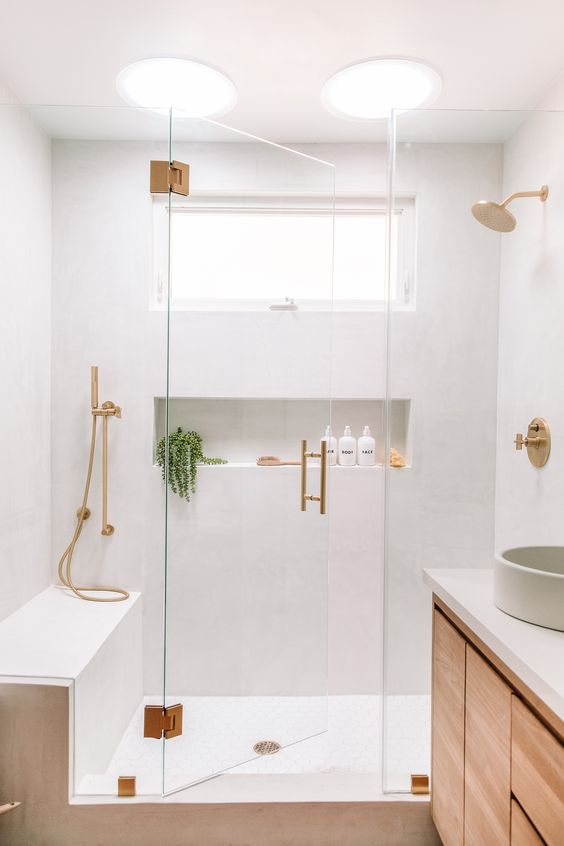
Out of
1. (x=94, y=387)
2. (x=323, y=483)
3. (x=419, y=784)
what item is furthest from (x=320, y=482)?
(x=419, y=784)

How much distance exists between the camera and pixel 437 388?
1.83 m

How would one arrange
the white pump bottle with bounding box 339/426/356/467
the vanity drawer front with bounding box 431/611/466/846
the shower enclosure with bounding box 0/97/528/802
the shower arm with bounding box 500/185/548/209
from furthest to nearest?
the white pump bottle with bounding box 339/426/356/467, the shower enclosure with bounding box 0/97/528/802, the shower arm with bounding box 500/185/548/209, the vanity drawer front with bounding box 431/611/466/846

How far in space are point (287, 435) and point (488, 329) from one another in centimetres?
81

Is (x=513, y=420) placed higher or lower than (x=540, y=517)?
higher

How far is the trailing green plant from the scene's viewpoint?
81.5 inches

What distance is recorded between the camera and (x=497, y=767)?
50.0 inches

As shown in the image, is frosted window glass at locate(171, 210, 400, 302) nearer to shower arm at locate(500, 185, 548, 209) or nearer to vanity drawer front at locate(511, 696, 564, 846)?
shower arm at locate(500, 185, 548, 209)

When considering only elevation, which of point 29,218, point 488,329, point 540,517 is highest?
point 29,218

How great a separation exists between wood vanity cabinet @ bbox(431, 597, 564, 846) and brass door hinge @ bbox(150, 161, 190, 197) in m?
1.57

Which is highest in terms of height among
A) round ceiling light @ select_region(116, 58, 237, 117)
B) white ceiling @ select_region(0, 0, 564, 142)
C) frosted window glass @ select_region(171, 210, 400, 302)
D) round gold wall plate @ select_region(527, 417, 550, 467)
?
white ceiling @ select_region(0, 0, 564, 142)

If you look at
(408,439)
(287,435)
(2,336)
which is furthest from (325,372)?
(2,336)

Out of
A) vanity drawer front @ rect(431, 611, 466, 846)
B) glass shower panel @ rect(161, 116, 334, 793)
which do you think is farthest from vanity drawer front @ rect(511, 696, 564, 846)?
glass shower panel @ rect(161, 116, 334, 793)

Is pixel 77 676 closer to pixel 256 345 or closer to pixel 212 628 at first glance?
pixel 212 628

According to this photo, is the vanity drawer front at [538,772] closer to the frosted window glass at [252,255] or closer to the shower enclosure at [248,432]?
the shower enclosure at [248,432]
